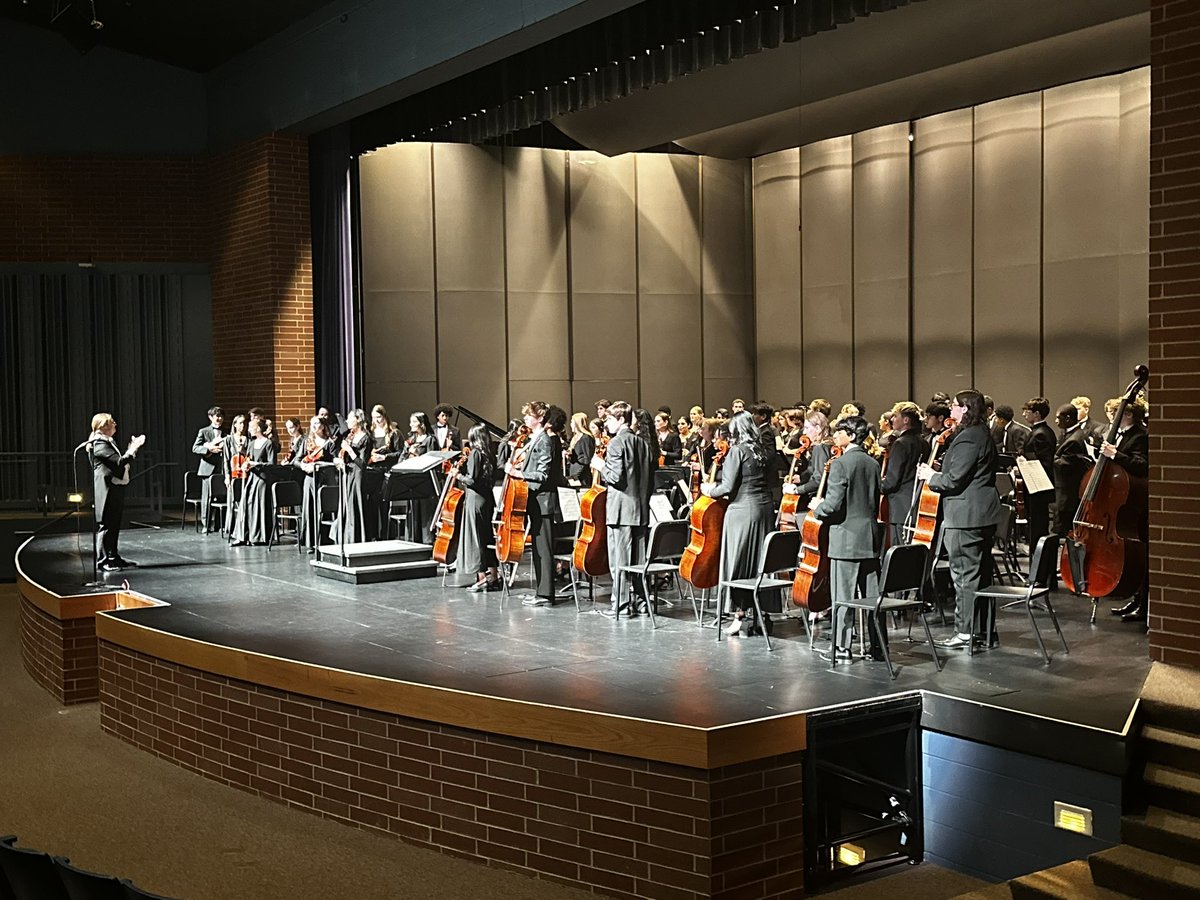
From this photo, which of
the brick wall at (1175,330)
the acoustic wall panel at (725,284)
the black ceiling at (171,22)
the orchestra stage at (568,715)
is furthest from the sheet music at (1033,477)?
the acoustic wall panel at (725,284)

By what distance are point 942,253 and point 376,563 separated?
863 centimetres

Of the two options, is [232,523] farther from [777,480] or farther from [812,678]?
[812,678]

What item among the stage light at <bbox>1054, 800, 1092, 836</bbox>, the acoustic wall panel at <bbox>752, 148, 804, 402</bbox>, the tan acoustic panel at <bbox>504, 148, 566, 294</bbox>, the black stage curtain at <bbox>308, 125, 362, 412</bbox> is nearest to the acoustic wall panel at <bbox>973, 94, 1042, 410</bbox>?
the acoustic wall panel at <bbox>752, 148, 804, 402</bbox>

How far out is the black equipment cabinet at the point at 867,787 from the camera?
593 cm

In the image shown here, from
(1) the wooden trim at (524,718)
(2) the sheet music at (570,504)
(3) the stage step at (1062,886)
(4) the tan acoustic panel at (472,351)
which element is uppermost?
(4) the tan acoustic panel at (472,351)

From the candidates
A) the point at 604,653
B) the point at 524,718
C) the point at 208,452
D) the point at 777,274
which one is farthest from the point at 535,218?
the point at 524,718

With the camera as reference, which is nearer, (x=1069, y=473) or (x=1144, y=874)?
(x=1144, y=874)

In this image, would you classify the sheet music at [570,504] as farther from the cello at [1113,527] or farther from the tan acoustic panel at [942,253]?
the tan acoustic panel at [942,253]

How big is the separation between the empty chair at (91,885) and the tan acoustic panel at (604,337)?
48.0 feet

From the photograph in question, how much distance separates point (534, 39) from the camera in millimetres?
10398

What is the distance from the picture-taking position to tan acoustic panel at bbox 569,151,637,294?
59.1 ft

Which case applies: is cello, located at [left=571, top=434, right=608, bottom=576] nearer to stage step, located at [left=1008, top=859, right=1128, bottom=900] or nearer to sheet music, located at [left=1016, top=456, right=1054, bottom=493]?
sheet music, located at [left=1016, top=456, right=1054, bottom=493]

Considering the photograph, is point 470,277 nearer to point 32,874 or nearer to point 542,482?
point 542,482

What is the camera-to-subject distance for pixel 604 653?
7.48 metres
